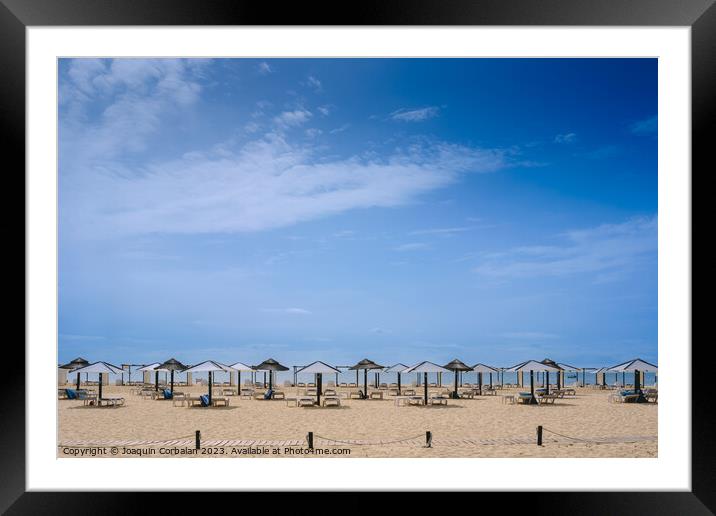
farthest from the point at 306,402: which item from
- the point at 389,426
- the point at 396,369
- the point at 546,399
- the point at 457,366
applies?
the point at 546,399

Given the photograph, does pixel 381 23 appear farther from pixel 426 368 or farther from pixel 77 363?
pixel 77 363

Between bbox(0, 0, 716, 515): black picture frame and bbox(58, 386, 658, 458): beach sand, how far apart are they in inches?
194

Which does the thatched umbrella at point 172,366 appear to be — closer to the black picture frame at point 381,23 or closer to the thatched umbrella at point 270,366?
the thatched umbrella at point 270,366

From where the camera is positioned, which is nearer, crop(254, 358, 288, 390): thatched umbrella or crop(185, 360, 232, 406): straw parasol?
crop(185, 360, 232, 406): straw parasol

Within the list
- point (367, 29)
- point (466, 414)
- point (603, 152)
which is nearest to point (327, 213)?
point (603, 152)

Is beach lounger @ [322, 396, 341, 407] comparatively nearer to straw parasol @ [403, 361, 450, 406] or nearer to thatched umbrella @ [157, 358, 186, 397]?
straw parasol @ [403, 361, 450, 406]

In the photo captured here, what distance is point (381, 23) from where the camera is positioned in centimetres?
389

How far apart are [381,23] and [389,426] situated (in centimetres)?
953

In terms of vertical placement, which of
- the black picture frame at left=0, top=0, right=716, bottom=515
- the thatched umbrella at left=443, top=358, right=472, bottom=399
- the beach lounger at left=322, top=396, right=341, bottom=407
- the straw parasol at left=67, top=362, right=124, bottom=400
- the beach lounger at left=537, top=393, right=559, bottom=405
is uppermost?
the black picture frame at left=0, top=0, right=716, bottom=515

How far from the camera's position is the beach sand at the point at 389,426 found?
9.31 m

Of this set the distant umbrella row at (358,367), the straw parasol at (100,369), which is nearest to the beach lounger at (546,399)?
the distant umbrella row at (358,367)

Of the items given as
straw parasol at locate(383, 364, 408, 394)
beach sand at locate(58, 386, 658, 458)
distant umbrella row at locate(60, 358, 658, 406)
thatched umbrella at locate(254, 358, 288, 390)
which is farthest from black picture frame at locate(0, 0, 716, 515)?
straw parasol at locate(383, 364, 408, 394)

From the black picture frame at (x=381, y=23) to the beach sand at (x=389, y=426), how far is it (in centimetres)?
492

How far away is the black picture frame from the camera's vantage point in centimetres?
380
